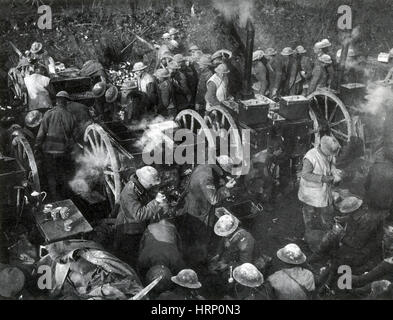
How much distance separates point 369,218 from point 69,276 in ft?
13.4

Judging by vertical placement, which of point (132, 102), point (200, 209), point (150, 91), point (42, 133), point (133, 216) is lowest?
point (200, 209)

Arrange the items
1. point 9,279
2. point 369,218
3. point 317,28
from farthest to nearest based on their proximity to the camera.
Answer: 1. point 317,28
2. point 369,218
3. point 9,279

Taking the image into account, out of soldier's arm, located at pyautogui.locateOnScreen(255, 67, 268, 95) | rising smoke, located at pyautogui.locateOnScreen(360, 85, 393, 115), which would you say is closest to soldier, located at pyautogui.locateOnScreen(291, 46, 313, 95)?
soldier's arm, located at pyautogui.locateOnScreen(255, 67, 268, 95)

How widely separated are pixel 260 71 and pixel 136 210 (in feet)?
21.6

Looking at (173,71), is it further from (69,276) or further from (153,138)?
(69,276)

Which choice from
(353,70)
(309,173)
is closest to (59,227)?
(309,173)

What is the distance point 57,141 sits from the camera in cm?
758

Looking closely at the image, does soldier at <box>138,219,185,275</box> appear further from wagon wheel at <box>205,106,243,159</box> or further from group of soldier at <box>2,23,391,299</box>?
wagon wheel at <box>205,106,243,159</box>

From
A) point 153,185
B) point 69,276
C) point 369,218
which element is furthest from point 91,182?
point 369,218

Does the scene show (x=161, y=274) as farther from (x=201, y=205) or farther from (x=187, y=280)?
(x=201, y=205)

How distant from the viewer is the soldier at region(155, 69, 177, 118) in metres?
9.11

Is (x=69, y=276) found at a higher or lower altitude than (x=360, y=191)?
higher

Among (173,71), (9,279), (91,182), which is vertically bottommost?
(91,182)

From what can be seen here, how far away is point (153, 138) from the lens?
7.56 m
